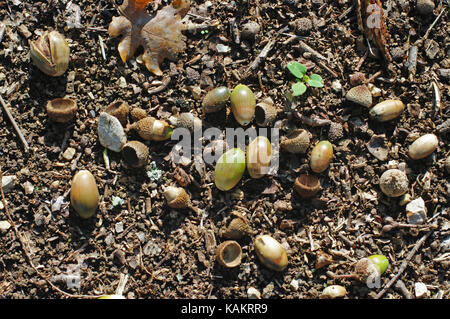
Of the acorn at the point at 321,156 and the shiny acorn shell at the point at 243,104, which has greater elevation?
the shiny acorn shell at the point at 243,104

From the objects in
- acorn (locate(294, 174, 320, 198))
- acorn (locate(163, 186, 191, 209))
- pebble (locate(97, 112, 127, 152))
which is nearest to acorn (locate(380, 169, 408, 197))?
acorn (locate(294, 174, 320, 198))

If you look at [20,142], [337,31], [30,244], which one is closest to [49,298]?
[30,244]

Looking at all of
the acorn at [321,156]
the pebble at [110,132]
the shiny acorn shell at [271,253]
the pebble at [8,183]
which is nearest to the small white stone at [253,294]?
the shiny acorn shell at [271,253]

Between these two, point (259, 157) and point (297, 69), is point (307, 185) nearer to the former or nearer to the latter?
point (259, 157)

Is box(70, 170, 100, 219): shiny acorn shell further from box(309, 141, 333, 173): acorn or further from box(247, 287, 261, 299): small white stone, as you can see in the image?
box(309, 141, 333, 173): acorn

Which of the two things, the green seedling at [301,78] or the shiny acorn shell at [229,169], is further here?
the green seedling at [301,78]

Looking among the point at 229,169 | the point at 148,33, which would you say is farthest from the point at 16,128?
the point at 229,169

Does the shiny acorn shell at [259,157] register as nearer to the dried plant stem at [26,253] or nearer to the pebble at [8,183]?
the dried plant stem at [26,253]
